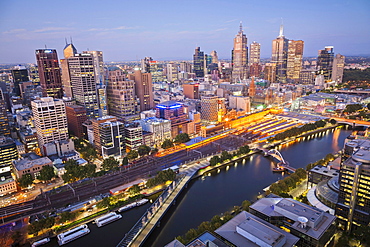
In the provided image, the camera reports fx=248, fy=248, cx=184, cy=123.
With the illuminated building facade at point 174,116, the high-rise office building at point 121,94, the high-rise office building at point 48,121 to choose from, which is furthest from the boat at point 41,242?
the high-rise office building at point 121,94

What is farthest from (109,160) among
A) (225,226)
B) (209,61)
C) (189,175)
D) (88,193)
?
(209,61)

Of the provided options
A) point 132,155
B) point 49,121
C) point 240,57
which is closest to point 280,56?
point 240,57

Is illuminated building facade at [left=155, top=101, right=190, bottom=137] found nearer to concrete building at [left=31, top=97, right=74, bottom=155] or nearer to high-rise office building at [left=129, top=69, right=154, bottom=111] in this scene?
high-rise office building at [left=129, top=69, right=154, bottom=111]

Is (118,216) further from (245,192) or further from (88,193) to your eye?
(245,192)

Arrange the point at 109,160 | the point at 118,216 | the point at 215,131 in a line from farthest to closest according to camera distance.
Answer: the point at 215,131, the point at 109,160, the point at 118,216

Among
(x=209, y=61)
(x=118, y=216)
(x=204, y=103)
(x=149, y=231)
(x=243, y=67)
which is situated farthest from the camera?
(x=209, y=61)

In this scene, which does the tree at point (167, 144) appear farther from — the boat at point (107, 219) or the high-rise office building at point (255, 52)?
the high-rise office building at point (255, 52)

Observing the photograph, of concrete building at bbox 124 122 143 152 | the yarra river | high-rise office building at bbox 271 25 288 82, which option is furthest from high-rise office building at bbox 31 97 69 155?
high-rise office building at bbox 271 25 288 82
